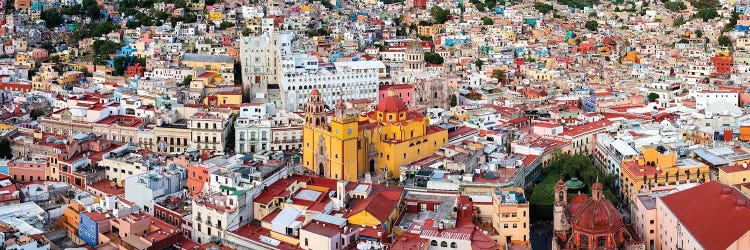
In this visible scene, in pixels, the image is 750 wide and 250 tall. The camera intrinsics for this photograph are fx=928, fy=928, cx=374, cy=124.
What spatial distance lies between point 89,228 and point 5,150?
10522 mm

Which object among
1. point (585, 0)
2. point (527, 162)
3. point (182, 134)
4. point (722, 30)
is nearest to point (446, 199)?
point (527, 162)

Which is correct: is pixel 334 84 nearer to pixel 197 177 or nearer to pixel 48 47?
pixel 197 177

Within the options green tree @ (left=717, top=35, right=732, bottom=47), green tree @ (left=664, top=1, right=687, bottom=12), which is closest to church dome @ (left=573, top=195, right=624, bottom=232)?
green tree @ (left=717, top=35, right=732, bottom=47)

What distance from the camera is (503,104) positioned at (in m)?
43.7

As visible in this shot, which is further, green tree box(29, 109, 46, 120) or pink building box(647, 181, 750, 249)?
green tree box(29, 109, 46, 120)

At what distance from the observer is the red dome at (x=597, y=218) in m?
23.9

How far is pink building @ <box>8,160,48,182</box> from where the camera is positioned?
→ 3281cm

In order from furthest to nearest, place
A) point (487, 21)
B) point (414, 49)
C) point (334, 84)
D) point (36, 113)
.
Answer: point (487, 21), point (414, 49), point (334, 84), point (36, 113)

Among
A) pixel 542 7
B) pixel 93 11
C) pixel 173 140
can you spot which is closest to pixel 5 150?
pixel 173 140

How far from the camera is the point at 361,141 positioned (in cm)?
3219

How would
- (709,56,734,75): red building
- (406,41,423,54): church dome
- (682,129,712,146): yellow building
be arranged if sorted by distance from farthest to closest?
(709,56,734,75): red building
(406,41,423,54): church dome
(682,129,712,146): yellow building

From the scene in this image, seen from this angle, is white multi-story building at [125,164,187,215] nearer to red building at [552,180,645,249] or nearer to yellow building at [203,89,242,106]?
yellow building at [203,89,242,106]

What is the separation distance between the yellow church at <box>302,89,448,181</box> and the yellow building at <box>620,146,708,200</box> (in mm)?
7358

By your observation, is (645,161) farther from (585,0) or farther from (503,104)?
(585,0)
